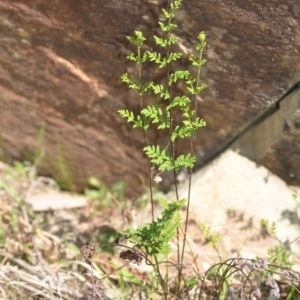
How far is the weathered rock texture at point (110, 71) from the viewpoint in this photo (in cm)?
198

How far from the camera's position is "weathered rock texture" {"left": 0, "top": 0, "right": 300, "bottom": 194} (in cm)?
198

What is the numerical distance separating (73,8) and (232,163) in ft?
3.23

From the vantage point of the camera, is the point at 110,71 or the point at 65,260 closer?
the point at 110,71

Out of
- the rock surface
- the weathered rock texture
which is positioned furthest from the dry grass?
the weathered rock texture

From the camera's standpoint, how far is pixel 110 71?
237 cm

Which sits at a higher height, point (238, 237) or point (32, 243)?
point (238, 237)

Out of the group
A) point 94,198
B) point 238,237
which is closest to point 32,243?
point 94,198

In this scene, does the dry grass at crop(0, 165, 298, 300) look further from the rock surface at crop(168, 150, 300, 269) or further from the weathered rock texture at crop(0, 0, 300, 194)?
the weathered rock texture at crop(0, 0, 300, 194)

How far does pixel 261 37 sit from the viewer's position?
197 centimetres

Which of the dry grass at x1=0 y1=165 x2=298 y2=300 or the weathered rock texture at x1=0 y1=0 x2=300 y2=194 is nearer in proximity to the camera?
the weathered rock texture at x1=0 y1=0 x2=300 y2=194

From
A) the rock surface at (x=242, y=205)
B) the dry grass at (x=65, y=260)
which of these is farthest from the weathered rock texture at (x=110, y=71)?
the dry grass at (x=65, y=260)

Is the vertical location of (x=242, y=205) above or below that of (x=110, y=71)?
below

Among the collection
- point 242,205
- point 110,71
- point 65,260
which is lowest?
point 65,260

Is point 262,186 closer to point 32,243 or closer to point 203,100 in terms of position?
point 203,100
